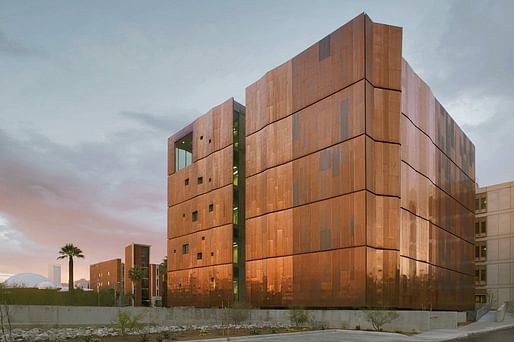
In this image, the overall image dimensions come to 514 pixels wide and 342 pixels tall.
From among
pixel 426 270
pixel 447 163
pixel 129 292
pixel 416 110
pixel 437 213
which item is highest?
pixel 416 110

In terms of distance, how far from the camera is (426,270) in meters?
45.4

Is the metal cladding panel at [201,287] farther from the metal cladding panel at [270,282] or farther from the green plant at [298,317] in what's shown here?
the green plant at [298,317]

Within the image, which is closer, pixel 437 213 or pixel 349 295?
pixel 349 295

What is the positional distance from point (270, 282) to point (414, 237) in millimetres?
12819

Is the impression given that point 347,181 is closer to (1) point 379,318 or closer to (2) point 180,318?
(1) point 379,318

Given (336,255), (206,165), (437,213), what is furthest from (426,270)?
(206,165)

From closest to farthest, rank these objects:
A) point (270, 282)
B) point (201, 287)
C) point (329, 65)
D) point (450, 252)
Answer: point (329, 65)
point (270, 282)
point (450, 252)
point (201, 287)

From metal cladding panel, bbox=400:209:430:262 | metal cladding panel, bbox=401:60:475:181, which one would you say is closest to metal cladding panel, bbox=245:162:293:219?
metal cladding panel, bbox=400:209:430:262

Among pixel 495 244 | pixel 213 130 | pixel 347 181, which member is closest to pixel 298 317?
pixel 347 181

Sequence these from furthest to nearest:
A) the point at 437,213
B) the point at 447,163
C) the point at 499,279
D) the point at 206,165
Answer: the point at 499,279, the point at 206,165, the point at 447,163, the point at 437,213

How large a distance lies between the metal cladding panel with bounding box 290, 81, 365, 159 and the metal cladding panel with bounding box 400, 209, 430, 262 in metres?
7.86

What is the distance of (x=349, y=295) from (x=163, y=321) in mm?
13987

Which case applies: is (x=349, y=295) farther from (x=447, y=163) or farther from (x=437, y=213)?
(x=447, y=163)

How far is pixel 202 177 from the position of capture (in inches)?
2377
